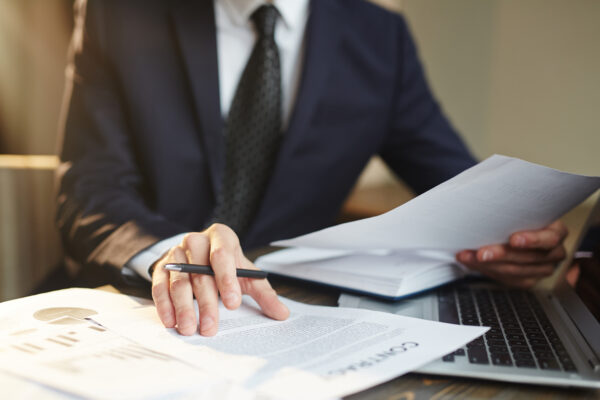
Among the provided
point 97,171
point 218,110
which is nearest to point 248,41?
point 218,110

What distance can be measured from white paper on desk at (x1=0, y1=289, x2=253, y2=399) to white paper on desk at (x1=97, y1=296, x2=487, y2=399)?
17mm

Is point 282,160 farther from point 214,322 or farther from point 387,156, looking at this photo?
point 214,322

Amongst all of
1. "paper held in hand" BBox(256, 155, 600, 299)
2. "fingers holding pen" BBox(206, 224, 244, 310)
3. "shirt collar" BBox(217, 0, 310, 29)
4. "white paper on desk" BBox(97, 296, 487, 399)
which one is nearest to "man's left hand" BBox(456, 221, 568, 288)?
"paper held in hand" BBox(256, 155, 600, 299)

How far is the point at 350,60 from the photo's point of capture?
120 centimetres

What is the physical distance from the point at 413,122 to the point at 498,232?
2.34 feet

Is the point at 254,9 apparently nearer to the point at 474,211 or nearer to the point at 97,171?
the point at 97,171

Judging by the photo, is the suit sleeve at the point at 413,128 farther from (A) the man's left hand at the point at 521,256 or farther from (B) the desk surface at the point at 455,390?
(B) the desk surface at the point at 455,390

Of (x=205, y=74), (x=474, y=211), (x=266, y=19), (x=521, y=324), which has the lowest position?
(x=521, y=324)

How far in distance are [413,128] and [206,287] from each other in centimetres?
94

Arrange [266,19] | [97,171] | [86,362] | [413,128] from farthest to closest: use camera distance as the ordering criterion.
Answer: [413,128]
[266,19]
[97,171]
[86,362]

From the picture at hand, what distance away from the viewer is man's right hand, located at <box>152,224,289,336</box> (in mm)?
471

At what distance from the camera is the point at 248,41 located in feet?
3.71

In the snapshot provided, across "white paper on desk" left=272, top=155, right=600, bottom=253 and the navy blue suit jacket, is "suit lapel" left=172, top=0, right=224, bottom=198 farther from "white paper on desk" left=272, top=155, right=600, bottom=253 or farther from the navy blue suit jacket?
"white paper on desk" left=272, top=155, right=600, bottom=253

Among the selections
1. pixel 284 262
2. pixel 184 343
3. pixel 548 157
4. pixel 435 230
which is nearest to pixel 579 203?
pixel 435 230
